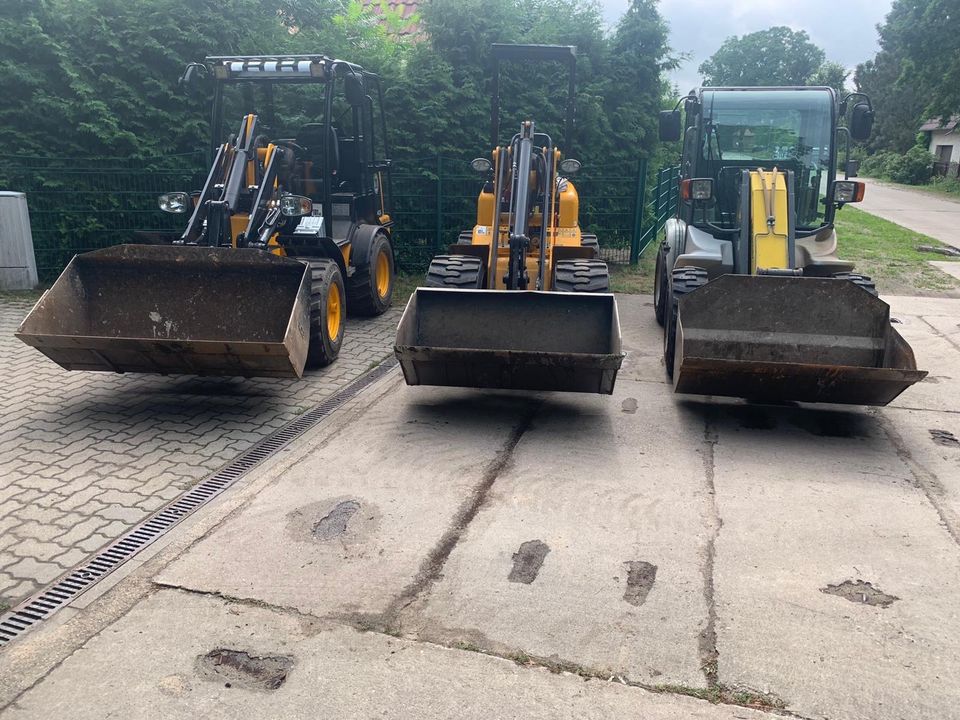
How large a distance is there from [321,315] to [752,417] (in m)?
3.59

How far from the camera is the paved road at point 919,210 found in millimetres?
18516

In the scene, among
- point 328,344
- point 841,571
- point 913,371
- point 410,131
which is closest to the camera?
point 841,571

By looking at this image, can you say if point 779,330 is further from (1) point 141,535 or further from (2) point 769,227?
(1) point 141,535

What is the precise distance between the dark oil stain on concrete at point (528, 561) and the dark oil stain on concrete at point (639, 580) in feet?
1.37

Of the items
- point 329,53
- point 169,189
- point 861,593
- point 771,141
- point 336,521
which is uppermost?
point 329,53

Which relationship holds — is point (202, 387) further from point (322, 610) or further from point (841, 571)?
point (841, 571)

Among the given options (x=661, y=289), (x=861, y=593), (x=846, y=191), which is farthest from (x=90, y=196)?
(x=861, y=593)

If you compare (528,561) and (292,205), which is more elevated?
(292,205)

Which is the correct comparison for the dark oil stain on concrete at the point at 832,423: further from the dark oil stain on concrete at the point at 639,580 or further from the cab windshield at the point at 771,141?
the cab windshield at the point at 771,141

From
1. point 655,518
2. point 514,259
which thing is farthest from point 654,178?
point 655,518

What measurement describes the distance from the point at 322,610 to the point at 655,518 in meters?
1.84

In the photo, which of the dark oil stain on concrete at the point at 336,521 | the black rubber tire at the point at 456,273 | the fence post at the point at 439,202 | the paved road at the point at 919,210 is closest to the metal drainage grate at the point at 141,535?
the dark oil stain on concrete at the point at 336,521

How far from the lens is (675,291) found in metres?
6.65

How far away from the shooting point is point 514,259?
672 cm
